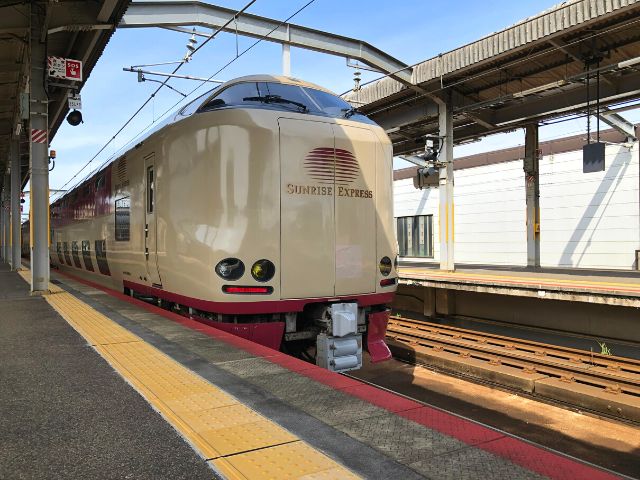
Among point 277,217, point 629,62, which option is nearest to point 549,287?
point 629,62

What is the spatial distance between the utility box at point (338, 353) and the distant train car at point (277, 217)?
0.04ft

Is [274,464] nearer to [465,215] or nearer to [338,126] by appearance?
[338,126]

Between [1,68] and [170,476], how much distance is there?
1429 cm

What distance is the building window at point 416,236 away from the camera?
2430cm

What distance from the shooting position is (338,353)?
5188 millimetres

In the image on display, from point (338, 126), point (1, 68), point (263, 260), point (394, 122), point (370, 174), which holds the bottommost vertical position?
point (263, 260)

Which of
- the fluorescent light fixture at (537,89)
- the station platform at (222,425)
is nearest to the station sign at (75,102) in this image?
the station platform at (222,425)

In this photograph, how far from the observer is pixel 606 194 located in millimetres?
16266

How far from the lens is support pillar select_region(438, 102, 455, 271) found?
43.9 feet

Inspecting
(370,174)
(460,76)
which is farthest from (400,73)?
(370,174)

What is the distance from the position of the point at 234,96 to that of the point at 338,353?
2828mm

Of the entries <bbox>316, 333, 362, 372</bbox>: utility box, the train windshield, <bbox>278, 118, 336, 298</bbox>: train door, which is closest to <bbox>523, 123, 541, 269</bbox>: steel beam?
the train windshield

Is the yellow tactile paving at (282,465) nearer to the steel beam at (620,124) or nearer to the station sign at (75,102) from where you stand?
the station sign at (75,102)

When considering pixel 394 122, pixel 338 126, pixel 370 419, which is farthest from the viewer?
pixel 394 122
